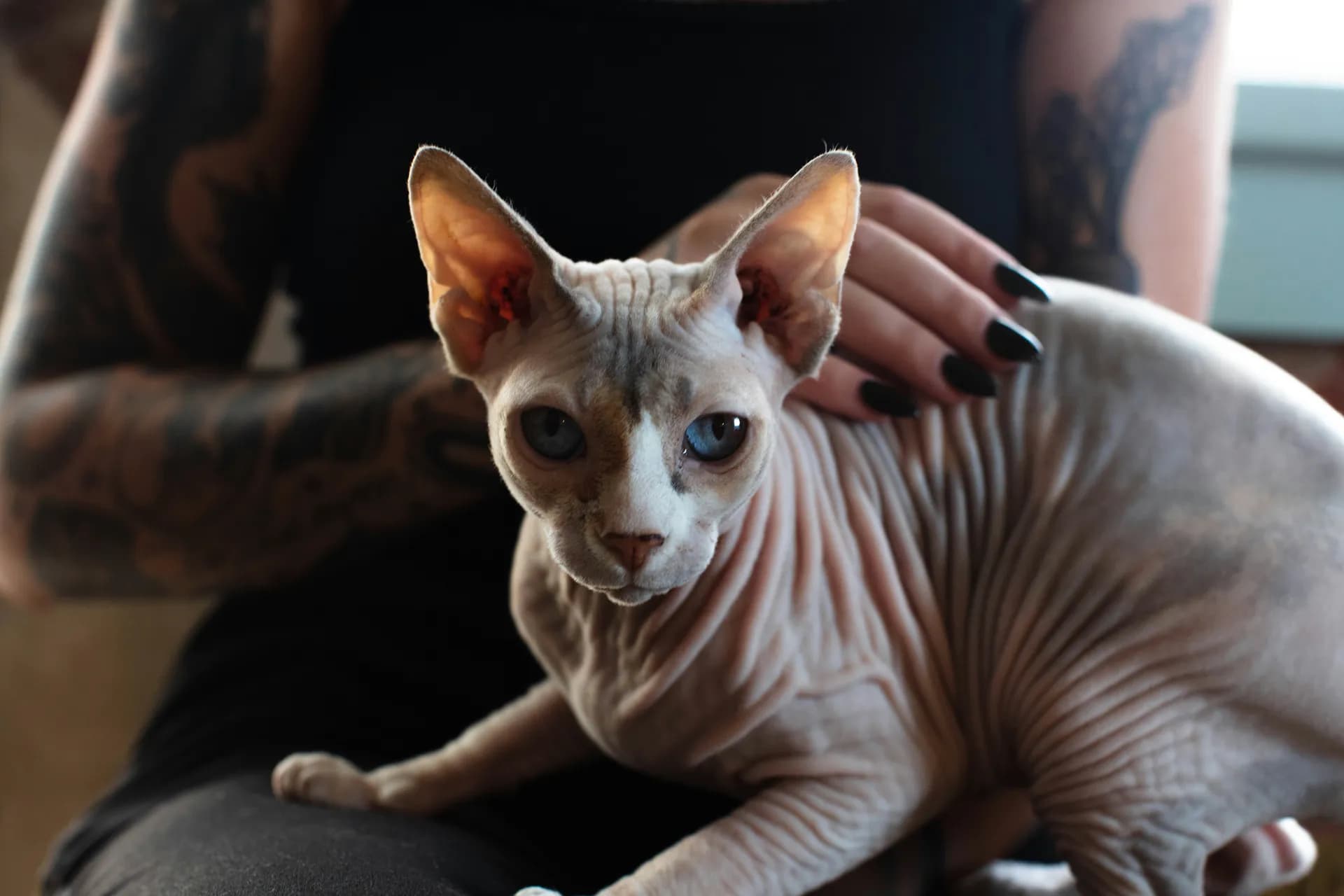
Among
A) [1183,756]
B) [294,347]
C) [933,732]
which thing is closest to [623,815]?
[933,732]

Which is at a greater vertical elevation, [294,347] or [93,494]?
[93,494]

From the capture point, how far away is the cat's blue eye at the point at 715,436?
0.51 meters

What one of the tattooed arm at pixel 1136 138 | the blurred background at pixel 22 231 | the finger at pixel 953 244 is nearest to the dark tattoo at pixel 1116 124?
the tattooed arm at pixel 1136 138

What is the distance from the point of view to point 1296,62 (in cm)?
149

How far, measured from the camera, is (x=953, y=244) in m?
0.70

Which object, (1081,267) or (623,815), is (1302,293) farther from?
(623,815)

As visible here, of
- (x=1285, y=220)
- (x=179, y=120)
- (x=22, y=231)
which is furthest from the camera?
(x=22, y=231)

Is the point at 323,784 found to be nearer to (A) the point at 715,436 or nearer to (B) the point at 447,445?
(B) the point at 447,445

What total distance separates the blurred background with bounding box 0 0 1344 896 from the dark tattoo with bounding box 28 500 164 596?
0.77m

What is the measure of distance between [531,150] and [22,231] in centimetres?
107

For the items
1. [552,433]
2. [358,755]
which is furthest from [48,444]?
[552,433]

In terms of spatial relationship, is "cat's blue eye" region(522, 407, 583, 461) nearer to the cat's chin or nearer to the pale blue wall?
the cat's chin

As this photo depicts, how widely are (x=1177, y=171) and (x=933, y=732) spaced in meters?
0.64

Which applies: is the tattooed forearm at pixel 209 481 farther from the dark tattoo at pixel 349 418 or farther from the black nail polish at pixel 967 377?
the black nail polish at pixel 967 377
